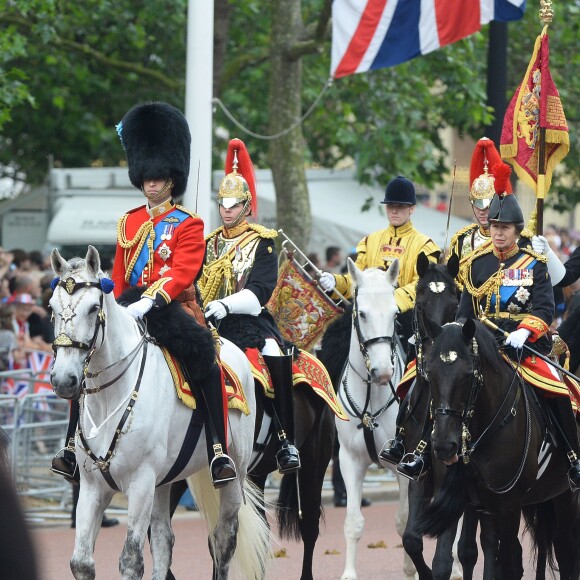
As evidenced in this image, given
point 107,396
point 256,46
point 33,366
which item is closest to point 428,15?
point 33,366

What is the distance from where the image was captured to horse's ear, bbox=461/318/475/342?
6.12 meters

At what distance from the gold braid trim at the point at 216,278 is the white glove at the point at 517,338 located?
70.6 inches

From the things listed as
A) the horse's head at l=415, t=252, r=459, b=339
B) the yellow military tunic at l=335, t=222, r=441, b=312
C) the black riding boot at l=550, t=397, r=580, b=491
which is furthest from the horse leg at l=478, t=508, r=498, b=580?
the yellow military tunic at l=335, t=222, r=441, b=312

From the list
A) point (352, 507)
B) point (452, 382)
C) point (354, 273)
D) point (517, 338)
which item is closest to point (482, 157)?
point (354, 273)

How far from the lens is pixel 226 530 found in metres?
6.72

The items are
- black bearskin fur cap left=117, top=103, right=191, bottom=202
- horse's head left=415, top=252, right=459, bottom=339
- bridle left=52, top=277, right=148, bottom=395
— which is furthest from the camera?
horse's head left=415, top=252, right=459, bottom=339

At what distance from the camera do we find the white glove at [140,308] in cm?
595

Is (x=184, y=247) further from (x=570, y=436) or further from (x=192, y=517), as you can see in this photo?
(x=192, y=517)

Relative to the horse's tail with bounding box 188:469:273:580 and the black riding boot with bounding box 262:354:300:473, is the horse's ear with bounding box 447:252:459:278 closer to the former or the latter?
the black riding boot with bounding box 262:354:300:473

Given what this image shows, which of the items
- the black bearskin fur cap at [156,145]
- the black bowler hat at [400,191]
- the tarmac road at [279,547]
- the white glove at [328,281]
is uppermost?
the black bearskin fur cap at [156,145]

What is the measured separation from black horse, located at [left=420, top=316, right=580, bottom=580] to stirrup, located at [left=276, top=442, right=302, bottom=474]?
1181 millimetres

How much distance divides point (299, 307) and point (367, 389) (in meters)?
0.85

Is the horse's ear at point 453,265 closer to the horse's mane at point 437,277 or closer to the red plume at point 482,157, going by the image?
the horse's mane at point 437,277

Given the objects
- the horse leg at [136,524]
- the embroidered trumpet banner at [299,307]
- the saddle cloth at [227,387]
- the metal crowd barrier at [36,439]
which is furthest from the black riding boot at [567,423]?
the metal crowd barrier at [36,439]
